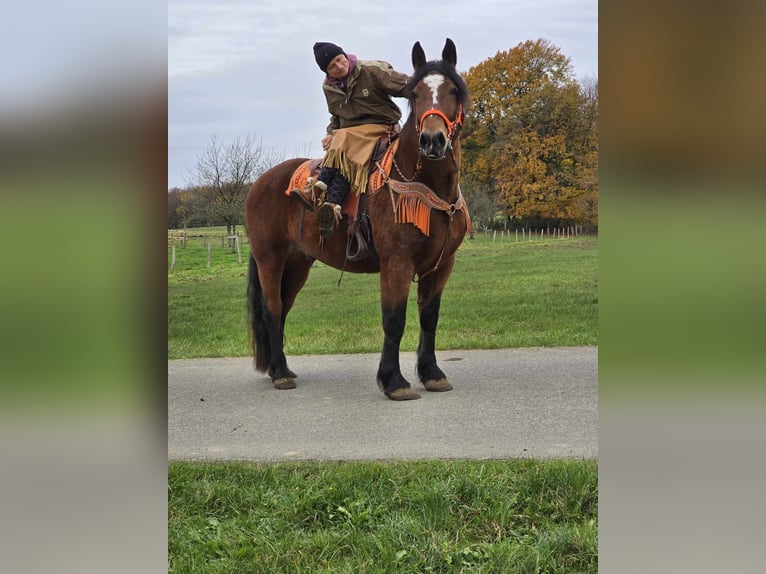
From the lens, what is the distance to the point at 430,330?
5191 mm

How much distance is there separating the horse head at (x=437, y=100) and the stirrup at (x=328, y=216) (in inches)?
35.1

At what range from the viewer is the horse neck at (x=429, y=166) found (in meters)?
4.61

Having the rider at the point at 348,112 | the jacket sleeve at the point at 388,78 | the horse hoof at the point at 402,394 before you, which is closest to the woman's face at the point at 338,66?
the rider at the point at 348,112

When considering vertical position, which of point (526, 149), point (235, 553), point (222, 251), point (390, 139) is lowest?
point (235, 553)

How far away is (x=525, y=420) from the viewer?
4.27 m

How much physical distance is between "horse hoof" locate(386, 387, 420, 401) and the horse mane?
2.03 meters

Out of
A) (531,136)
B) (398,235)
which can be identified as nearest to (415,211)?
(398,235)

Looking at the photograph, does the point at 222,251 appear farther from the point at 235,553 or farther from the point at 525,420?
the point at 235,553

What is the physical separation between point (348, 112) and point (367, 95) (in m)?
0.20

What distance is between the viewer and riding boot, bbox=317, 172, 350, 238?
480 centimetres

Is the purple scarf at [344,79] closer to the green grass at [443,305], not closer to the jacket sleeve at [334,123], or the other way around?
the jacket sleeve at [334,123]

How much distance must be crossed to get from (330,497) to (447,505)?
564 millimetres
